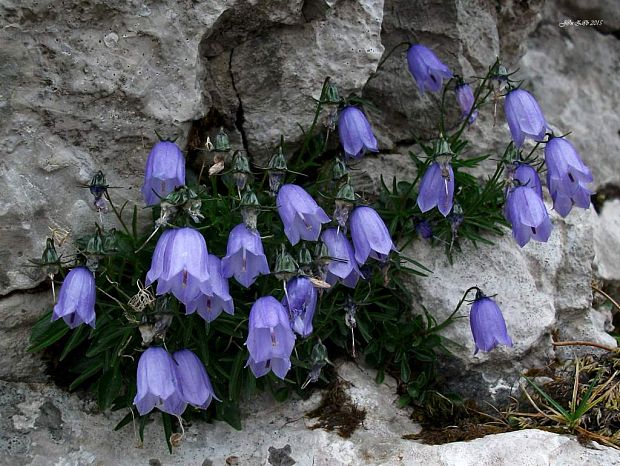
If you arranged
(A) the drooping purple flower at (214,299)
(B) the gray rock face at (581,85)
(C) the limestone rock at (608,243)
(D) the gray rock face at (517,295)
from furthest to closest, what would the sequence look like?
1. (B) the gray rock face at (581,85)
2. (C) the limestone rock at (608,243)
3. (D) the gray rock face at (517,295)
4. (A) the drooping purple flower at (214,299)

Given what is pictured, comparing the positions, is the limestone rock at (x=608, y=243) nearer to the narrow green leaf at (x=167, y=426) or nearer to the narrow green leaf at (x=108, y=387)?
the narrow green leaf at (x=167, y=426)

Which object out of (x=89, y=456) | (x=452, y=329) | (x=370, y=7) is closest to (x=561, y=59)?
(x=370, y=7)

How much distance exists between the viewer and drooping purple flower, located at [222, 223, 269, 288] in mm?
3652

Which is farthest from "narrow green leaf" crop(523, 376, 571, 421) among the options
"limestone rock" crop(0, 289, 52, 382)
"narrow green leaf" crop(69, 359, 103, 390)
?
"limestone rock" crop(0, 289, 52, 382)

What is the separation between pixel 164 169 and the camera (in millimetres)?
3834

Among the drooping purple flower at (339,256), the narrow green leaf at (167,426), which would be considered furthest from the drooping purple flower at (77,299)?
the drooping purple flower at (339,256)

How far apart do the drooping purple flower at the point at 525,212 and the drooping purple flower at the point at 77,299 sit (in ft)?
7.40

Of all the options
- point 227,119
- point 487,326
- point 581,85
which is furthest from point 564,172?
point 581,85

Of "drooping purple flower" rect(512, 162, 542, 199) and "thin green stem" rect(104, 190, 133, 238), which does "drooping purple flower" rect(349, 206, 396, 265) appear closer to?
"drooping purple flower" rect(512, 162, 542, 199)

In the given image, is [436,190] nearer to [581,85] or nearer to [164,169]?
[164,169]

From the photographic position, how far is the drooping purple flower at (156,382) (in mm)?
3504

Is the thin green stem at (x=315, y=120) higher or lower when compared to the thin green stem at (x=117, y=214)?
higher

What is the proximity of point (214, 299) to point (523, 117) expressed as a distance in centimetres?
201

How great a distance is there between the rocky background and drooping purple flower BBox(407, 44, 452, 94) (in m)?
0.29
